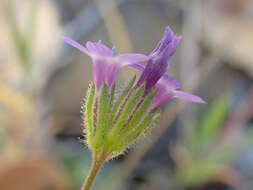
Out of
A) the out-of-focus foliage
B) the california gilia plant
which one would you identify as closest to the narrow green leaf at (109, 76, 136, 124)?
the california gilia plant

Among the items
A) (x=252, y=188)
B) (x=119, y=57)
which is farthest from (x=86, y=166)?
(x=119, y=57)

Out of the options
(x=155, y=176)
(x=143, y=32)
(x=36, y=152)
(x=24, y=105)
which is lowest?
(x=155, y=176)

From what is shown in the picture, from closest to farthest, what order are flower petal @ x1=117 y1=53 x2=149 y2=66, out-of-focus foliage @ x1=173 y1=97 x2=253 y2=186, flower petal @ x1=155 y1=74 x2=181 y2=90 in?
flower petal @ x1=117 y1=53 x2=149 y2=66 < flower petal @ x1=155 y1=74 x2=181 y2=90 < out-of-focus foliage @ x1=173 y1=97 x2=253 y2=186

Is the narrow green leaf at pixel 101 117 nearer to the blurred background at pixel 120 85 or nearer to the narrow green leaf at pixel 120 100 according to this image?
the narrow green leaf at pixel 120 100

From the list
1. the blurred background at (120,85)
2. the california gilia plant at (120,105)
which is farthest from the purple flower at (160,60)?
the blurred background at (120,85)

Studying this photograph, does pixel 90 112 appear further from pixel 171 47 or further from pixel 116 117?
pixel 171 47

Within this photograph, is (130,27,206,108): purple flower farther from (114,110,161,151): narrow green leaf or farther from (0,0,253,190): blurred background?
(0,0,253,190): blurred background

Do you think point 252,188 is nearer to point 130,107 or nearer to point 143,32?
point 143,32
